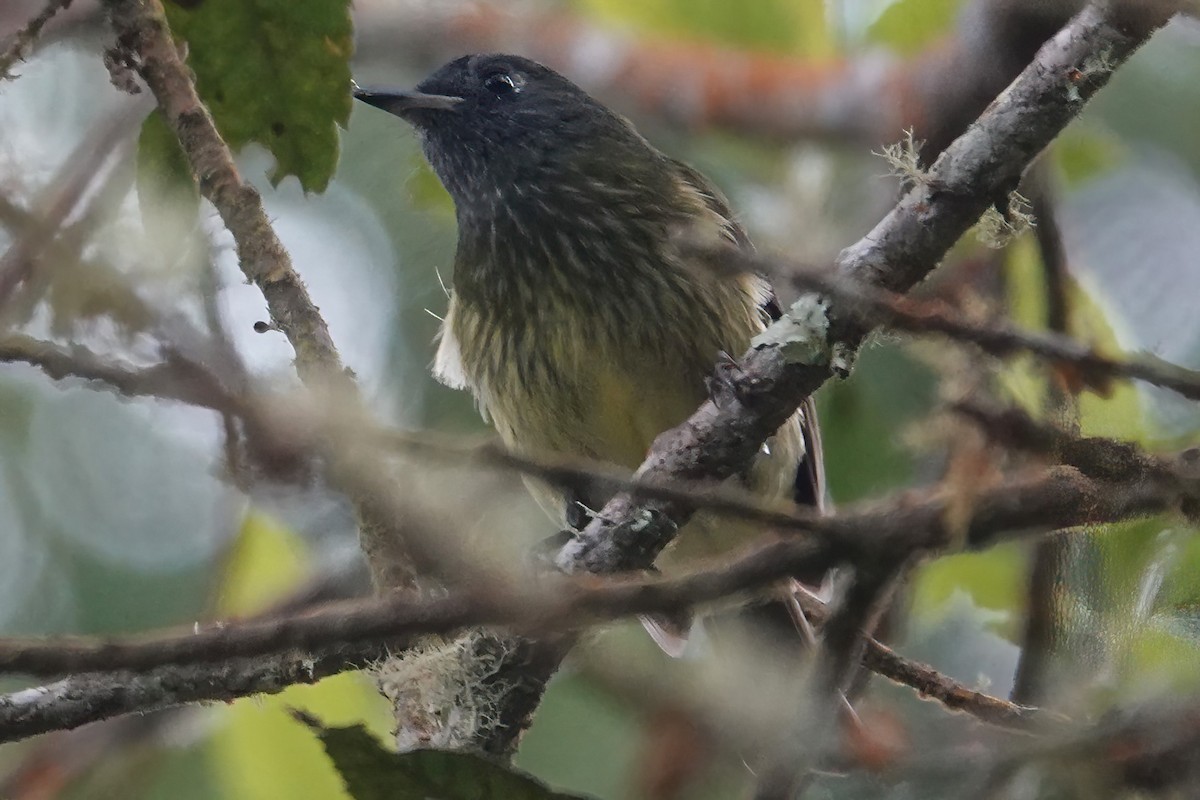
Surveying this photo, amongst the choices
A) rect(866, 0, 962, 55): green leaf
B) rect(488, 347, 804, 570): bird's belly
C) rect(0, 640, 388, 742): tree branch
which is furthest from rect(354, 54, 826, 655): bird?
rect(0, 640, 388, 742): tree branch

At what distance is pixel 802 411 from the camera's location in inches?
119

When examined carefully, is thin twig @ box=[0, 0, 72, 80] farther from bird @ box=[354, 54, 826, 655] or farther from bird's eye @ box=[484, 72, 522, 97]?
bird's eye @ box=[484, 72, 522, 97]

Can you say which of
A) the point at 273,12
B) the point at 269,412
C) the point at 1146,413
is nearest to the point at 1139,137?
the point at 1146,413

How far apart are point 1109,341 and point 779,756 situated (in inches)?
44.9

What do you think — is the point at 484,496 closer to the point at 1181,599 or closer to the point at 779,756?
the point at 779,756

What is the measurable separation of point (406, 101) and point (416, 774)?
7.05 ft

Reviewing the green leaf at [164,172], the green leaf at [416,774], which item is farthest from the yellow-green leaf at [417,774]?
the green leaf at [164,172]

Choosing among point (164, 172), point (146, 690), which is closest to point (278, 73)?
point (164, 172)

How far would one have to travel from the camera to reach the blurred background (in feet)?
4.62

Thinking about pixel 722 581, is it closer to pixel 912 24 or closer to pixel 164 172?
pixel 164 172

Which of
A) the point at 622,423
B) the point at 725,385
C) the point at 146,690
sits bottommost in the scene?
the point at 146,690

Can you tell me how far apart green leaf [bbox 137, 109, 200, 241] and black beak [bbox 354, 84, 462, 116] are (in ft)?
3.68

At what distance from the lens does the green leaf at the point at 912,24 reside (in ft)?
10.1

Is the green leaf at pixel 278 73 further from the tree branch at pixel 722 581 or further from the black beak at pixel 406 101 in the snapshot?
the tree branch at pixel 722 581
